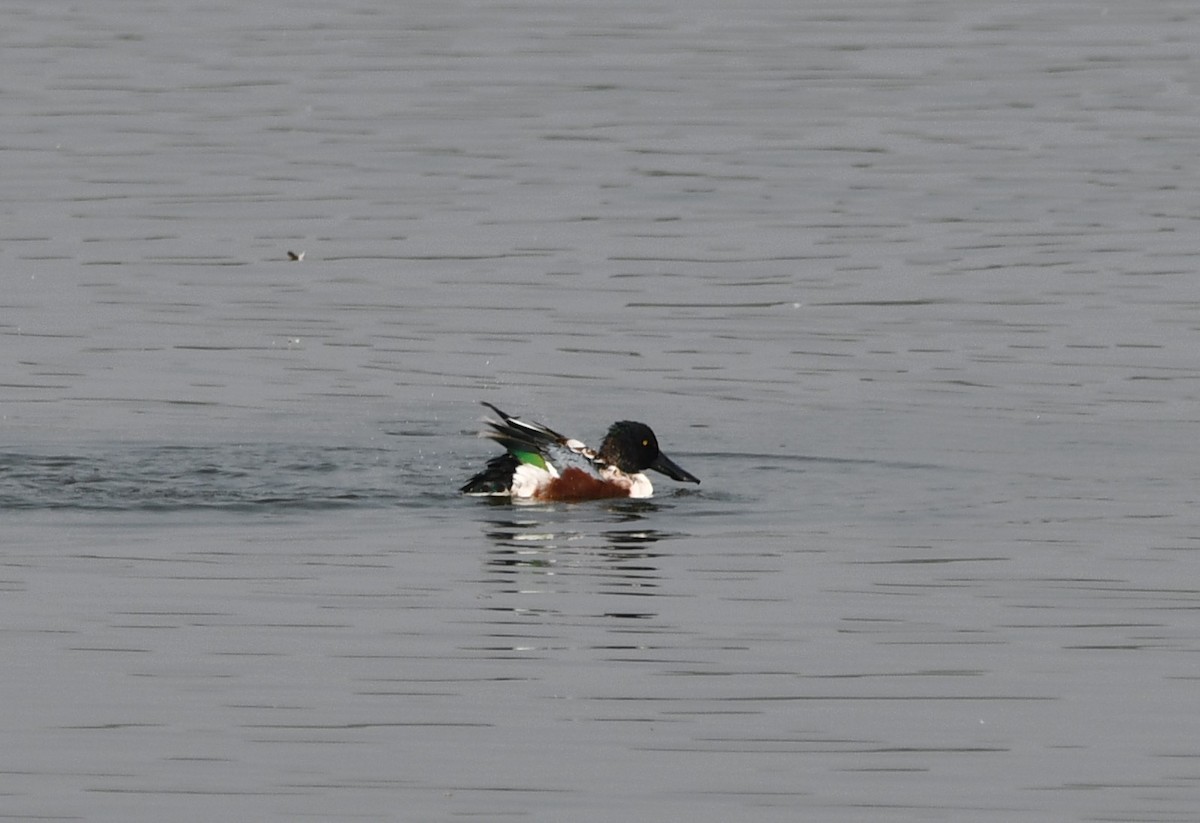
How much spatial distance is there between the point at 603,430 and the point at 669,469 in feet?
4.69

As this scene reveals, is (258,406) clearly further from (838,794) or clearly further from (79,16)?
(79,16)

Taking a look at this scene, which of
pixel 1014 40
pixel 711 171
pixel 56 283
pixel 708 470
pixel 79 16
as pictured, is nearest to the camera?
pixel 708 470

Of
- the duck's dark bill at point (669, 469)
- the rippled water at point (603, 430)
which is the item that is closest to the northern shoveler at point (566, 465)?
the duck's dark bill at point (669, 469)

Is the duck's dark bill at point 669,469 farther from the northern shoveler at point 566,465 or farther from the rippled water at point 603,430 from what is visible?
the rippled water at point 603,430

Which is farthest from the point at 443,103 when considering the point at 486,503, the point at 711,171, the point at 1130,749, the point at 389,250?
the point at 1130,749

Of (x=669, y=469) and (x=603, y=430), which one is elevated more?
(x=603, y=430)

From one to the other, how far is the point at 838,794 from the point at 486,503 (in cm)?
606

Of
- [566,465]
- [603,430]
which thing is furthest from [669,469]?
[603,430]

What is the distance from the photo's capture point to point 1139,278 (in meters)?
21.4

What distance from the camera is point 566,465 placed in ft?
51.6

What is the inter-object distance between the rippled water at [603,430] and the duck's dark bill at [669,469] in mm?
188

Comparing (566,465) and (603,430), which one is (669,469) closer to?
(566,465)

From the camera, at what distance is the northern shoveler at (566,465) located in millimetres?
15641

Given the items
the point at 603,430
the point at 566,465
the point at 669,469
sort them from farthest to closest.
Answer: the point at 603,430 < the point at 669,469 < the point at 566,465
